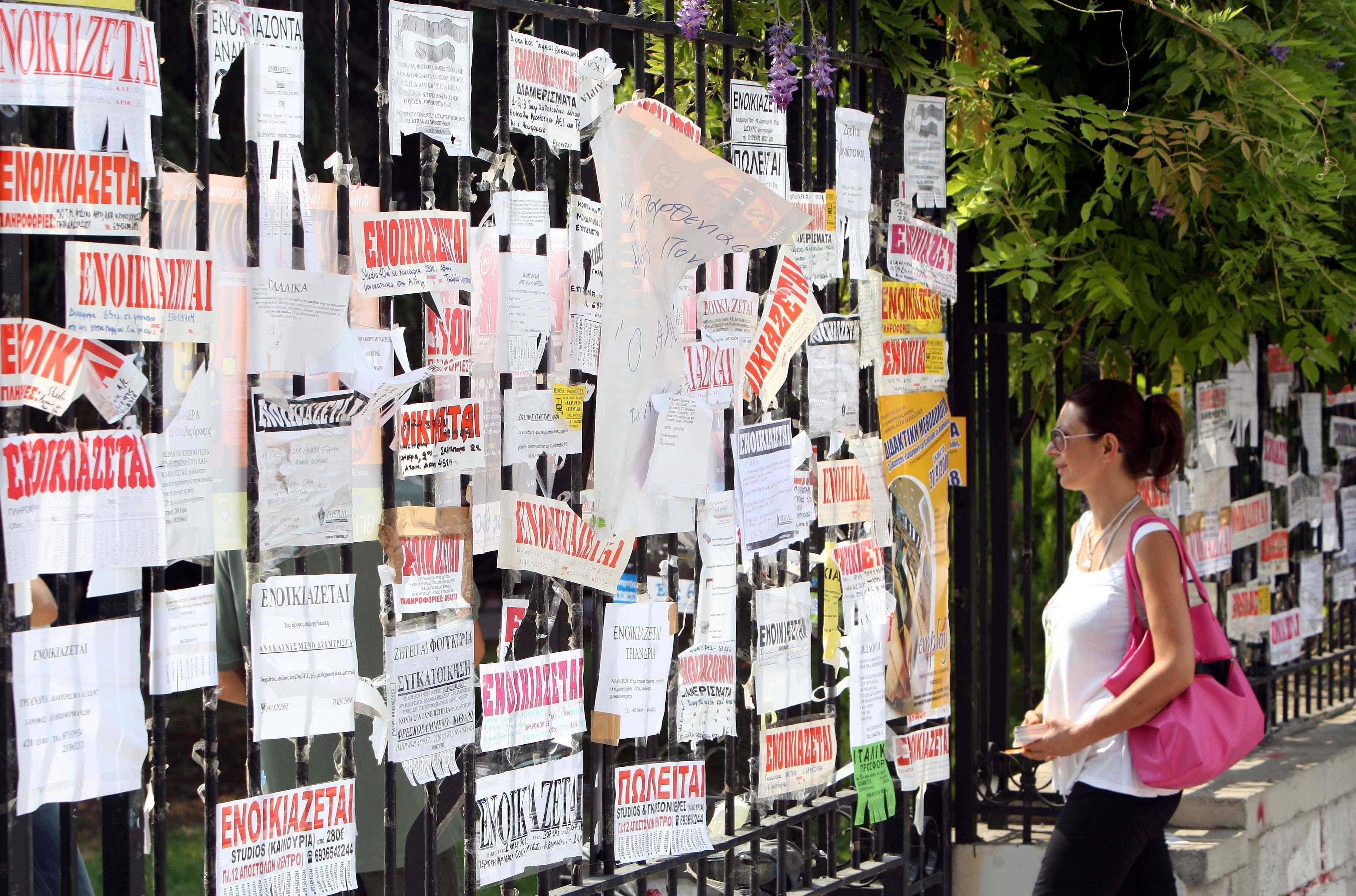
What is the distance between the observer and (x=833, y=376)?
12.6 ft

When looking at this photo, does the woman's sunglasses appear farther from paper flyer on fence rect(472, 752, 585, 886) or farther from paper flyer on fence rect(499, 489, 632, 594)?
paper flyer on fence rect(472, 752, 585, 886)

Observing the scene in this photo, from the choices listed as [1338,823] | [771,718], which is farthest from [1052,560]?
[771,718]

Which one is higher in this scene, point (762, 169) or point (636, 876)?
point (762, 169)

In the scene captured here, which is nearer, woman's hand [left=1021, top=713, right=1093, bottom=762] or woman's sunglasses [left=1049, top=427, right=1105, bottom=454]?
woman's hand [left=1021, top=713, right=1093, bottom=762]

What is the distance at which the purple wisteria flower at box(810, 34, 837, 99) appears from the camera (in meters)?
3.65

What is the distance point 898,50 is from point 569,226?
142 centimetres

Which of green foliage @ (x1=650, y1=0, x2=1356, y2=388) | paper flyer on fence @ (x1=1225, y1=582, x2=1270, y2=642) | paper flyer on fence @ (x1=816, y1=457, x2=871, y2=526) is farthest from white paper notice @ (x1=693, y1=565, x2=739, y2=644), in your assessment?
paper flyer on fence @ (x1=1225, y1=582, x2=1270, y2=642)

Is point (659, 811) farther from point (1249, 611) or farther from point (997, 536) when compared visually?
point (1249, 611)

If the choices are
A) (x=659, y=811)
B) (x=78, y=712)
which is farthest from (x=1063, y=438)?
(x=78, y=712)

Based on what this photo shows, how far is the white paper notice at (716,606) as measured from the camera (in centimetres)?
339

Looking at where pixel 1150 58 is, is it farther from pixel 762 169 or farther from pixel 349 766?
pixel 349 766

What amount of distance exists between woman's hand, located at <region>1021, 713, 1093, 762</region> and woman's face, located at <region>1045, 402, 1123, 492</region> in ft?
2.08

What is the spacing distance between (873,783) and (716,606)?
94 cm

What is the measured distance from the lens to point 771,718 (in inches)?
144
